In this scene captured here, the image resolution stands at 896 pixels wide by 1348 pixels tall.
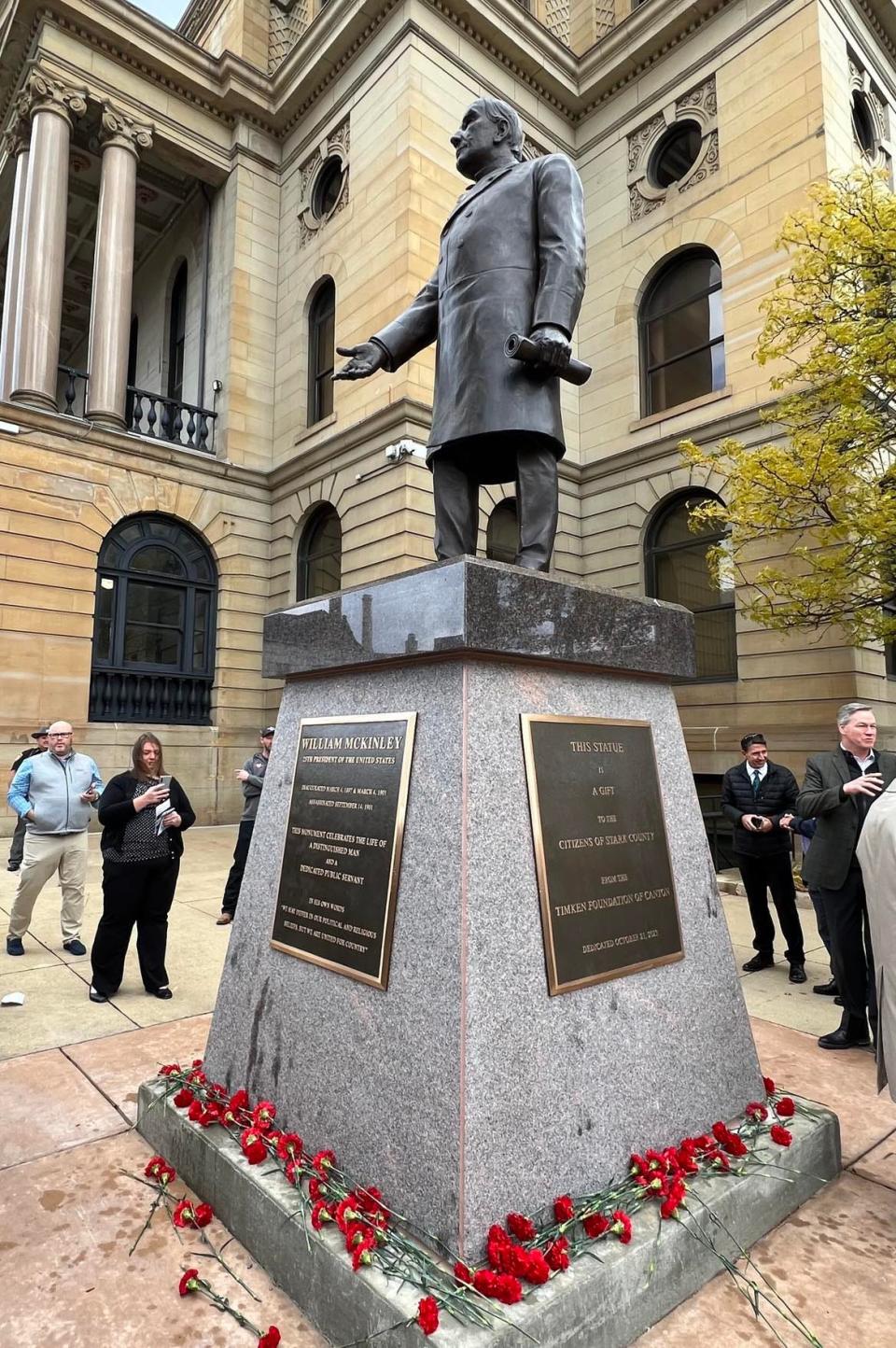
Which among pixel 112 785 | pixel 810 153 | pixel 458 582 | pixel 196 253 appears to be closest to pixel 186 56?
pixel 196 253

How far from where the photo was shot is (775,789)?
676cm

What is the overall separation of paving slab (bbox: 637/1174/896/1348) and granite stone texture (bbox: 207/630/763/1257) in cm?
42

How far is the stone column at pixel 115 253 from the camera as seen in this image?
57.1ft

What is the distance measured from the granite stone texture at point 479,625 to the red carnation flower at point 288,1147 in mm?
1746

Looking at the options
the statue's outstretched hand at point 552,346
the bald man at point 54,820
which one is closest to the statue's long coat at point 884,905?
the statue's outstretched hand at point 552,346

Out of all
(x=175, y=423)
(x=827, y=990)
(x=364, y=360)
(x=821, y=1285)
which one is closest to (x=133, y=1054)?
(x=821, y=1285)

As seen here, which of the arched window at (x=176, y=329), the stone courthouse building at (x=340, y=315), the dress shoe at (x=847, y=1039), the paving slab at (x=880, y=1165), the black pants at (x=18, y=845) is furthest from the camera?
the arched window at (x=176, y=329)

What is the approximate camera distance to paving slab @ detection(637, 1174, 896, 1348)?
2.32m

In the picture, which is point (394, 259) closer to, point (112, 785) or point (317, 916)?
point (112, 785)

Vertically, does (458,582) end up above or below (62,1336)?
above

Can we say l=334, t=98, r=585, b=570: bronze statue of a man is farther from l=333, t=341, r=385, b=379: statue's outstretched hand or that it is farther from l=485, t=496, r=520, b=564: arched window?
l=485, t=496, r=520, b=564: arched window

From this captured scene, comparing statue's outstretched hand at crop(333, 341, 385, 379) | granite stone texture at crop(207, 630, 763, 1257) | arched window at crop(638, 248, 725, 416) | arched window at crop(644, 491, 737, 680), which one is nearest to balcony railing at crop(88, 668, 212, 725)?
arched window at crop(644, 491, 737, 680)

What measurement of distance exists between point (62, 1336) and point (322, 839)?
1648 mm

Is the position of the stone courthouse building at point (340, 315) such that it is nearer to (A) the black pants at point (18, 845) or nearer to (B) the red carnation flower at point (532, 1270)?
(A) the black pants at point (18, 845)
